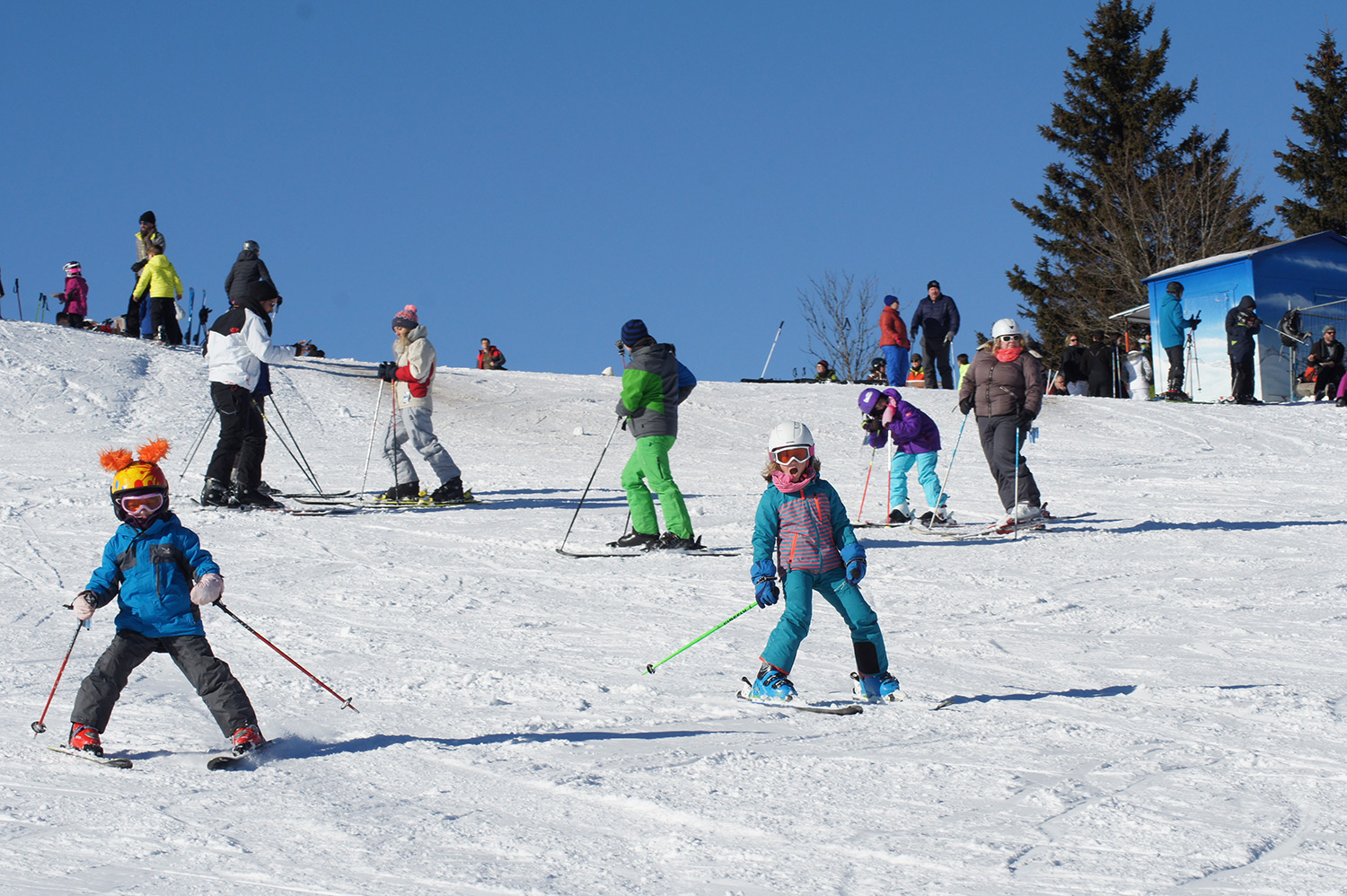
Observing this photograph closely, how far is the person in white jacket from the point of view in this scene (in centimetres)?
1038

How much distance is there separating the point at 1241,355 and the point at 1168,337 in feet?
4.17

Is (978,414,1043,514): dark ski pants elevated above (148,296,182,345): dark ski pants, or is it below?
below

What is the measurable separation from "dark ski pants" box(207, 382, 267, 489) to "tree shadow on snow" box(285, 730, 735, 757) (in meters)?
6.31

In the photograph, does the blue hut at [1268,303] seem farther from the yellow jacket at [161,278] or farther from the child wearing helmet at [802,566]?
the child wearing helmet at [802,566]

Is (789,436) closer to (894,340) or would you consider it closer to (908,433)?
(908,433)

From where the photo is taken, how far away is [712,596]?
7.74m

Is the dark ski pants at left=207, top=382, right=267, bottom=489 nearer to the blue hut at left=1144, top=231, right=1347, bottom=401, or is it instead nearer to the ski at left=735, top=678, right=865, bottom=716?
the ski at left=735, top=678, right=865, bottom=716

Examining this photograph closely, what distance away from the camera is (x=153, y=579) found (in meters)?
4.58

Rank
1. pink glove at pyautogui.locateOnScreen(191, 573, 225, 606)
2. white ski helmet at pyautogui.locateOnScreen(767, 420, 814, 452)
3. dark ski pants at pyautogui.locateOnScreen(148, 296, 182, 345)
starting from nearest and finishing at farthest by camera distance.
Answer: pink glove at pyautogui.locateOnScreen(191, 573, 225, 606)
white ski helmet at pyautogui.locateOnScreen(767, 420, 814, 452)
dark ski pants at pyautogui.locateOnScreen(148, 296, 182, 345)

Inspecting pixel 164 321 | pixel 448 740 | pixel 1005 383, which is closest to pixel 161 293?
pixel 164 321

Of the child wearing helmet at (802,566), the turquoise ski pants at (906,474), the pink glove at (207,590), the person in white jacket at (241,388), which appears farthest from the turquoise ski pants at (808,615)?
the person in white jacket at (241,388)

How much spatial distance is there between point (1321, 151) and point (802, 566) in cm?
4583

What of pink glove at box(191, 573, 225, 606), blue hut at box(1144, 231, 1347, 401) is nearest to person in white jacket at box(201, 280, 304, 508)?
pink glove at box(191, 573, 225, 606)

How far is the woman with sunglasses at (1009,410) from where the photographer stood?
1032 cm
